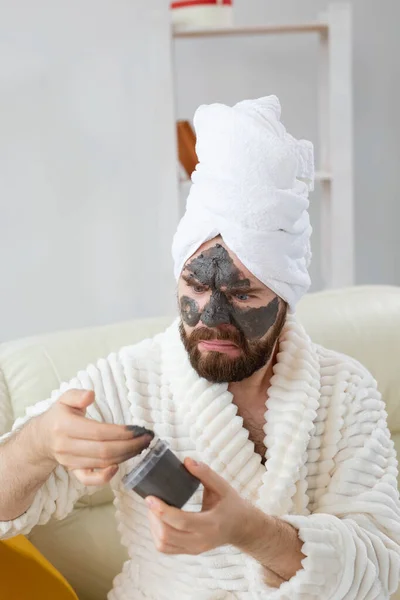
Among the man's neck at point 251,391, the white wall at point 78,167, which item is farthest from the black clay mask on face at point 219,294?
the white wall at point 78,167

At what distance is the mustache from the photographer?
4.80 feet

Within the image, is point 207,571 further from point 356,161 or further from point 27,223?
point 356,161

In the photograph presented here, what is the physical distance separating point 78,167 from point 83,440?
5.70 feet

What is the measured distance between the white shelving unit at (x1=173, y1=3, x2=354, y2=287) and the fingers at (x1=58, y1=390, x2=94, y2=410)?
1.58 metres

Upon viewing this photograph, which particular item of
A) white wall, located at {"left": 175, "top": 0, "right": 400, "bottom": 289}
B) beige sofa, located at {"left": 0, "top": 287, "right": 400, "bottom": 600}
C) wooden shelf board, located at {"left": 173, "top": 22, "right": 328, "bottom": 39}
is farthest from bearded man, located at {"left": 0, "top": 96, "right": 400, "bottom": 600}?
white wall, located at {"left": 175, "top": 0, "right": 400, "bottom": 289}

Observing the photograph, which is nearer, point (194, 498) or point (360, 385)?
point (194, 498)

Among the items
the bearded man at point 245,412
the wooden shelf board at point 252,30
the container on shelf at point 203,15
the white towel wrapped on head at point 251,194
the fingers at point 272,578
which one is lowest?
the fingers at point 272,578

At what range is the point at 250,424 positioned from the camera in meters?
1.58

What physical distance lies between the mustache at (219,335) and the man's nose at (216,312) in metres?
0.01

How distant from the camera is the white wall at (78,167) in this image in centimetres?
270

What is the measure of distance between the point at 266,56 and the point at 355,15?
37 centimetres

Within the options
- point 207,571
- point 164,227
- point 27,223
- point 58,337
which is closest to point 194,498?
point 207,571

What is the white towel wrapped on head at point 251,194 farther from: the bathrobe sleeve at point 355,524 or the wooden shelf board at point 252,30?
the wooden shelf board at point 252,30

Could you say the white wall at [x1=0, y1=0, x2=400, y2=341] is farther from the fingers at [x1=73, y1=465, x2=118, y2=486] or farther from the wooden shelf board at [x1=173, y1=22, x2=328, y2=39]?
the fingers at [x1=73, y1=465, x2=118, y2=486]
